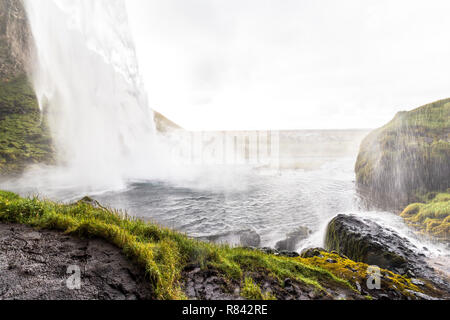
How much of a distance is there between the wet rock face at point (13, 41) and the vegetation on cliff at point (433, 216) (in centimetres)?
5584

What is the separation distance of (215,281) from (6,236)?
4312 mm

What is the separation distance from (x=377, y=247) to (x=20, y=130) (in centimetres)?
4144

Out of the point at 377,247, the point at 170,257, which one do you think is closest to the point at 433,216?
the point at 377,247

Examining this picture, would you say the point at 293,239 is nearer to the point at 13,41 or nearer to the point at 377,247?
the point at 377,247

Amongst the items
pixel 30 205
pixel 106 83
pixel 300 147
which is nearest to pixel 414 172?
pixel 30 205

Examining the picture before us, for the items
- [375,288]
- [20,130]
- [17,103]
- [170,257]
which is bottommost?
[375,288]

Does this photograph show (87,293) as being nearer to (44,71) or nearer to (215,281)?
(215,281)

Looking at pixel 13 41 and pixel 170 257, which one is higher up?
pixel 13 41

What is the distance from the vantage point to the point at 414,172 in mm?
15266

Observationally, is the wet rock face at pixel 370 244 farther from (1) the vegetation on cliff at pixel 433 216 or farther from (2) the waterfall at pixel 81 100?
(2) the waterfall at pixel 81 100

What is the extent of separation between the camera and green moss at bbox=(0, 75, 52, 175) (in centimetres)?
2409

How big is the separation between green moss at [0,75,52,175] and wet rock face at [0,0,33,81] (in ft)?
8.21

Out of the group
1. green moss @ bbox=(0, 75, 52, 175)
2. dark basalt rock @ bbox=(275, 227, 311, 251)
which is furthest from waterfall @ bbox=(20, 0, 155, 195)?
dark basalt rock @ bbox=(275, 227, 311, 251)

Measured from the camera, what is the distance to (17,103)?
30422mm
